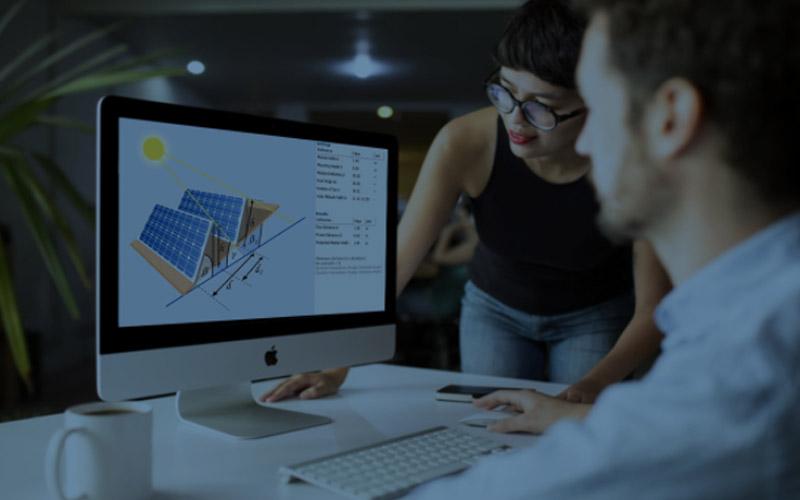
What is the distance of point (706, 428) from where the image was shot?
1.75 ft

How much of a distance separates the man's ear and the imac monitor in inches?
28.7

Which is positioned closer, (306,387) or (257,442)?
(257,442)

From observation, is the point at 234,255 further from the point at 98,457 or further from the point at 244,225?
the point at 98,457

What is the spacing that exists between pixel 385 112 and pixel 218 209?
4.66 metres

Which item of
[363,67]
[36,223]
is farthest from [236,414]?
[363,67]

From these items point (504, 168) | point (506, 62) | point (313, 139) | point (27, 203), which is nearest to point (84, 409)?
point (313, 139)

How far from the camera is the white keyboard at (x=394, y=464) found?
3.05 ft

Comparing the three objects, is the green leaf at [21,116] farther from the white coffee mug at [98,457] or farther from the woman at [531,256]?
the white coffee mug at [98,457]

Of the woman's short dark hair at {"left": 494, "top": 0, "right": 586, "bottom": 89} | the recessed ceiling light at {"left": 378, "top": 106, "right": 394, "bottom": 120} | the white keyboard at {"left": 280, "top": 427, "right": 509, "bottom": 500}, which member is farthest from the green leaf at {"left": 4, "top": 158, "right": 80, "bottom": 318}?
the recessed ceiling light at {"left": 378, "top": 106, "right": 394, "bottom": 120}

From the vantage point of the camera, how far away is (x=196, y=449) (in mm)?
1152

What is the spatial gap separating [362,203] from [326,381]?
36 centimetres

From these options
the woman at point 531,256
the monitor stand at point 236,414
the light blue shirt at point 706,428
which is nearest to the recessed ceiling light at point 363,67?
the woman at point 531,256

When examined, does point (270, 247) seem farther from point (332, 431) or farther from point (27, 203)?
point (27, 203)

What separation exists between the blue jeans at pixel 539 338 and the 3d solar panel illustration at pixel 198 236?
878 millimetres
